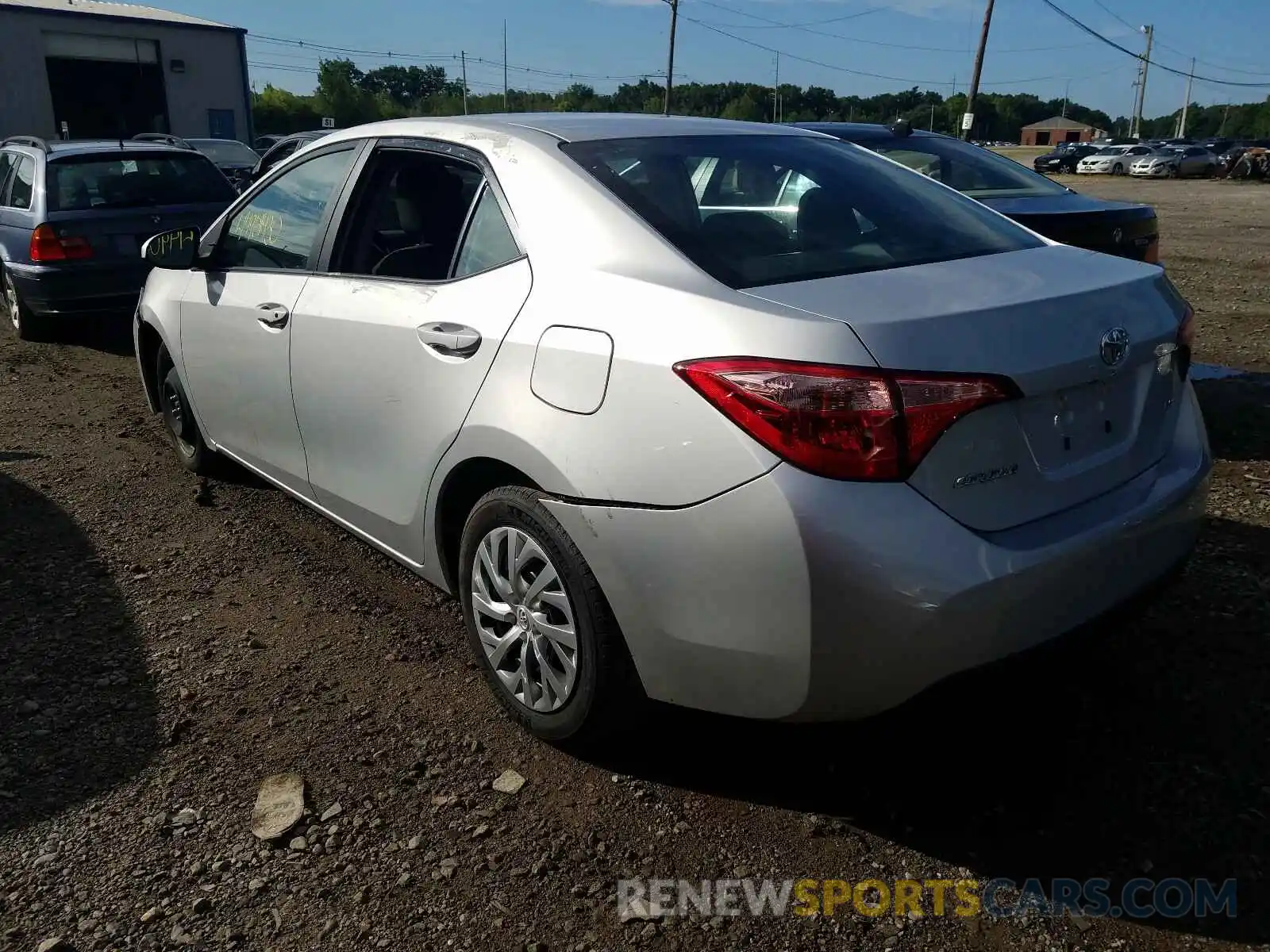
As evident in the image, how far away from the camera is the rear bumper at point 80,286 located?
25.6 ft

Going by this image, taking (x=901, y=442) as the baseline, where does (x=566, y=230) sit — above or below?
above

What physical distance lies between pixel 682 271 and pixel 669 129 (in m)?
1.01

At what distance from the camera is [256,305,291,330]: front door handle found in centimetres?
Result: 356

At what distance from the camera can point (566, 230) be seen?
8.75ft

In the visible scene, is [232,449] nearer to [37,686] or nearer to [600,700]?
[37,686]

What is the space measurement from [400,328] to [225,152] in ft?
68.2

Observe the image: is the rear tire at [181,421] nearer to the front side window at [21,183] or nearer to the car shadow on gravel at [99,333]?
the car shadow on gravel at [99,333]

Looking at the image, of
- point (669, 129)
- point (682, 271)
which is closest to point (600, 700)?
point (682, 271)

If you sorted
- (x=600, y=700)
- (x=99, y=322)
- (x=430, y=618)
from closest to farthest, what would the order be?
(x=600, y=700), (x=430, y=618), (x=99, y=322)

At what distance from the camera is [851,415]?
207 cm

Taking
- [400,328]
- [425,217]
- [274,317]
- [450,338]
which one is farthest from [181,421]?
[450,338]

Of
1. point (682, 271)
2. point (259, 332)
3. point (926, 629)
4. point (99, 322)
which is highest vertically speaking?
point (682, 271)

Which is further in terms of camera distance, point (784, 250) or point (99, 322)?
point (99, 322)

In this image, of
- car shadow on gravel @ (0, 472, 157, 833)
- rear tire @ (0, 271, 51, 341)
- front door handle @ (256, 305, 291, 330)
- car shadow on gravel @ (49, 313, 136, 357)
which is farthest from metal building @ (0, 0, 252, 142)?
front door handle @ (256, 305, 291, 330)
